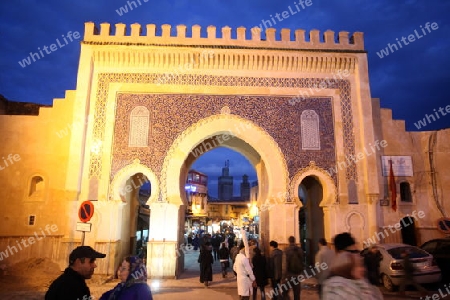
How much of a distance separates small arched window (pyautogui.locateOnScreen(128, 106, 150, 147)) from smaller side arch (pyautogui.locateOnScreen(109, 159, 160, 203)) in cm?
56

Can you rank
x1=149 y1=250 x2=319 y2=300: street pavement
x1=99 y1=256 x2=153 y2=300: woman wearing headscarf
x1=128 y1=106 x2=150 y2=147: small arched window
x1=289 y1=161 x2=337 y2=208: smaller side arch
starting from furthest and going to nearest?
x1=128 y1=106 x2=150 y2=147: small arched window → x1=289 y1=161 x2=337 y2=208: smaller side arch → x1=149 y1=250 x2=319 y2=300: street pavement → x1=99 y1=256 x2=153 y2=300: woman wearing headscarf

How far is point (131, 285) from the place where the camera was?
8.57 ft

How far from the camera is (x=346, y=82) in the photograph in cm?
1088

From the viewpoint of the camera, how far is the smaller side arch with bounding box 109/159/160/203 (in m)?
9.79

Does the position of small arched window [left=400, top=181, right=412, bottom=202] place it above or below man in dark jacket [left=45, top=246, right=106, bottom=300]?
above

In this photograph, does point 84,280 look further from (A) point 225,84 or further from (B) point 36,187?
(B) point 36,187

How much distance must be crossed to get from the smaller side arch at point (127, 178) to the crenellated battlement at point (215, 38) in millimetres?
3779

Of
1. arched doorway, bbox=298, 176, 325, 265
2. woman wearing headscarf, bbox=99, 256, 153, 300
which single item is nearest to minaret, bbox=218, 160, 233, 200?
arched doorway, bbox=298, 176, 325, 265

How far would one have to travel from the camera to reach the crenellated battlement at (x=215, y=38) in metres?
10.5

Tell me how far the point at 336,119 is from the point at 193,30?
5197 mm

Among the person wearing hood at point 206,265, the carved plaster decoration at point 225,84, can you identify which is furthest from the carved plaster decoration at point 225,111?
the person wearing hood at point 206,265

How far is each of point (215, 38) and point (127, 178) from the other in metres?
5.03

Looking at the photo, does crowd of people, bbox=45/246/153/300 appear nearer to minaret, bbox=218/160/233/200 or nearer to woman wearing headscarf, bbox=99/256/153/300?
woman wearing headscarf, bbox=99/256/153/300

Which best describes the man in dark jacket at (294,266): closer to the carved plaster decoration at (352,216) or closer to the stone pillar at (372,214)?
the carved plaster decoration at (352,216)
